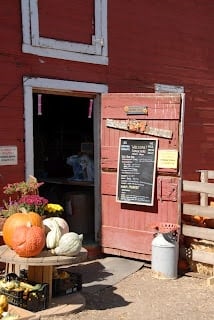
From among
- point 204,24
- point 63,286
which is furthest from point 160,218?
point 204,24

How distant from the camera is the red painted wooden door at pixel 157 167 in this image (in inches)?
282

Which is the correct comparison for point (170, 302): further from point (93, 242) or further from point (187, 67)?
point (187, 67)

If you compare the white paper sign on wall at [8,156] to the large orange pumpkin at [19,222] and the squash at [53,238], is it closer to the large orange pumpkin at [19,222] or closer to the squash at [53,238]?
the large orange pumpkin at [19,222]

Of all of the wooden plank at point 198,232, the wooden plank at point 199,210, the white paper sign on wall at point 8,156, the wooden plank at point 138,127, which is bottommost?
the wooden plank at point 198,232

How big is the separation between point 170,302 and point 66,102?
5.39 metres

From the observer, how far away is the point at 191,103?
964 centimetres

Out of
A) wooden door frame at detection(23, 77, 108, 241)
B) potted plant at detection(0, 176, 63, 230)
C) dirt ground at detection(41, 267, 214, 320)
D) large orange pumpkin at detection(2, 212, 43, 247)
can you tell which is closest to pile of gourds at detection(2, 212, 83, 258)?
large orange pumpkin at detection(2, 212, 43, 247)

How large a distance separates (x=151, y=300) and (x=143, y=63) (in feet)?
13.5

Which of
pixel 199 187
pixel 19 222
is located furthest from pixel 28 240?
pixel 199 187

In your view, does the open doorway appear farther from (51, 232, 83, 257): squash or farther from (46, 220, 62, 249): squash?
(51, 232, 83, 257): squash

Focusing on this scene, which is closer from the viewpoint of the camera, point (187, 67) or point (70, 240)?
point (70, 240)

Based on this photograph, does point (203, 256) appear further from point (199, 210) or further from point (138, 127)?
point (138, 127)

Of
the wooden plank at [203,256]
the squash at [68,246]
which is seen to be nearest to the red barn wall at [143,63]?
the squash at [68,246]

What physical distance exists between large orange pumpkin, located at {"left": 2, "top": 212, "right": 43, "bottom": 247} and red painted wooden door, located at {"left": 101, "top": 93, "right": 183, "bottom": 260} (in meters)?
2.43
